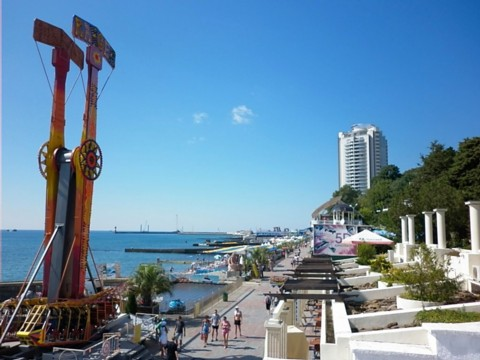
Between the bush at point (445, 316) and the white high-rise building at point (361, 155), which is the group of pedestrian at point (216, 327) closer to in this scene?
the bush at point (445, 316)

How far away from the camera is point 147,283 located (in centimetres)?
2306

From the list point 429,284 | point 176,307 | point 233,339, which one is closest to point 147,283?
point 176,307

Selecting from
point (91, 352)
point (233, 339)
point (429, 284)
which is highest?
point (429, 284)

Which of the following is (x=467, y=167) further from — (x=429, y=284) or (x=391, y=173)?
(x=391, y=173)

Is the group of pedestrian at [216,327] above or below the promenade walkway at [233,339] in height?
above

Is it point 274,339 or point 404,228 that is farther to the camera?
point 404,228

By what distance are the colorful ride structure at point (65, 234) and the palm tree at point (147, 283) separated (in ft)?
21.8

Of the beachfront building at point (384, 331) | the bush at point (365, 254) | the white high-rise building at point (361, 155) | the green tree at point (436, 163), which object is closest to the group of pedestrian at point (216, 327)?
the beachfront building at point (384, 331)

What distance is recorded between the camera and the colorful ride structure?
13953 mm

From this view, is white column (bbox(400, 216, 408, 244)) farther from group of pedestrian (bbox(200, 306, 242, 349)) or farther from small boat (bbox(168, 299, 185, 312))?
small boat (bbox(168, 299, 185, 312))

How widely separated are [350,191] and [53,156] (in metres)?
101

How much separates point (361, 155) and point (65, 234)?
599 ft

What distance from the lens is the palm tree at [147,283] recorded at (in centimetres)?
2308

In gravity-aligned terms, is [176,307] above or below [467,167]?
below
